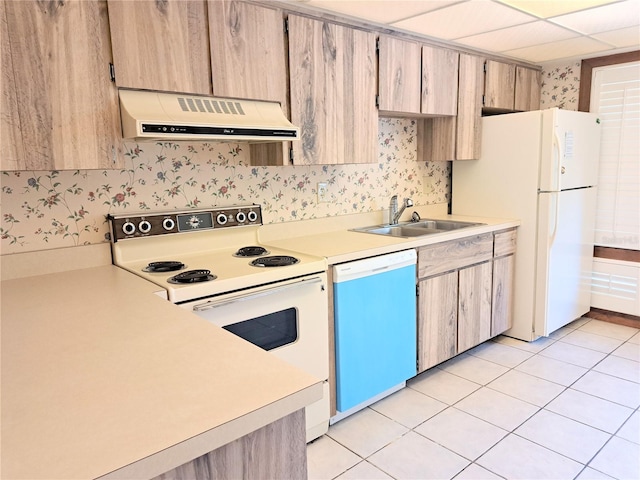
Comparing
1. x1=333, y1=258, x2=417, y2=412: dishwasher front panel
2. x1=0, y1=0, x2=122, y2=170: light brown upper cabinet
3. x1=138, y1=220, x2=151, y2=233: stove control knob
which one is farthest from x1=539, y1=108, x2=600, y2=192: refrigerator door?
x1=0, y1=0, x2=122, y2=170: light brown upper cabinet

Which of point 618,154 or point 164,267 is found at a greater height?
point 618,154

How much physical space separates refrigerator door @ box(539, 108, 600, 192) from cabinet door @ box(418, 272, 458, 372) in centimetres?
104

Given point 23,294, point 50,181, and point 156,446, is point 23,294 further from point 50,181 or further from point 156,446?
point 156,446

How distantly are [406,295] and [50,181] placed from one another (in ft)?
6.11

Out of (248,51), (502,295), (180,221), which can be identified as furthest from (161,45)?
(502,295)

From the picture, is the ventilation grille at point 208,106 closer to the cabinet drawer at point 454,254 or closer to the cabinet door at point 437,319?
the cabinet drawer at point 454,254

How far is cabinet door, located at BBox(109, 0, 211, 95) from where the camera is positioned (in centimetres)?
176

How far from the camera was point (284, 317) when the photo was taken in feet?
6.61

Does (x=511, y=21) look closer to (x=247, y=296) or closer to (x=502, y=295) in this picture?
(x=502, y=295)

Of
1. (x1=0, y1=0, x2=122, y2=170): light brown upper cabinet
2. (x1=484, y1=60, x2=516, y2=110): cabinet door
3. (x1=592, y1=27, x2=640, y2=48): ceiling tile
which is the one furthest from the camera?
(x1=484, y1=60, x2=516, y2=110): cabinet door

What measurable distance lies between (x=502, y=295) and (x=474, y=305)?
37cm

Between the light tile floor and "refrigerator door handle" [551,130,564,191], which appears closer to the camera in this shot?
the light tile floor

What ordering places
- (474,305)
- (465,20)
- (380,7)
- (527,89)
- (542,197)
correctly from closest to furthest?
(380,7)
(465,20)
(474,305)
(542,197)
(527,89)

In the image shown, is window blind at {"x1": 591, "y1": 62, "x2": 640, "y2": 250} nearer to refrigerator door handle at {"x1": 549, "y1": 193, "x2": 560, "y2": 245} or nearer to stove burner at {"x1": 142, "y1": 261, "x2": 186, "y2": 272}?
refrigerator door handle at {"x1": 549, "y1": 193, "x2": 560, "y2": 245}
